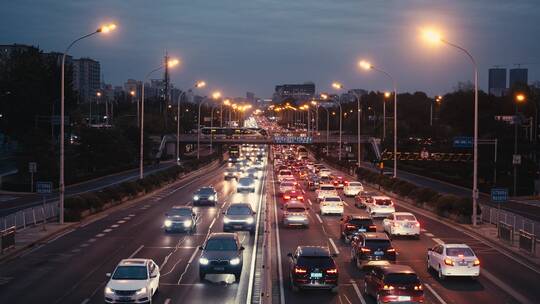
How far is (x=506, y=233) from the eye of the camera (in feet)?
117

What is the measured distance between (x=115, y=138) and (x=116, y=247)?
67513 millimetres

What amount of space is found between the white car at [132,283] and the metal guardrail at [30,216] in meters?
16.4

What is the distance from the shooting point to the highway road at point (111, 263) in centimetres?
2261

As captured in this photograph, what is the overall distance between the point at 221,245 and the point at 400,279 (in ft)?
24.9

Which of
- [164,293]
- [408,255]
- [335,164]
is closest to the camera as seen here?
[164,293]

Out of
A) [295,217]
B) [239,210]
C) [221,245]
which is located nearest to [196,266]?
[221,245]

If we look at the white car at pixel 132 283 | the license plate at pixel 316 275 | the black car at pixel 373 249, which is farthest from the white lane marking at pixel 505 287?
the white car at pixel 132 283

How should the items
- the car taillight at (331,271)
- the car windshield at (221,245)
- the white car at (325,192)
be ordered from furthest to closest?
the white car at (325,192), the car windshield at (221,245), the car taillight at (331,271)

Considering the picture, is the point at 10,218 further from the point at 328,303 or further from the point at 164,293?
the point at 328,303

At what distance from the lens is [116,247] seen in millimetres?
33156

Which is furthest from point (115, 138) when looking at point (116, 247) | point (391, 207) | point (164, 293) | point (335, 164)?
point (164, 293)

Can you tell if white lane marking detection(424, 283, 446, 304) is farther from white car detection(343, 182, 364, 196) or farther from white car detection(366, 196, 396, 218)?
white car detection(343, 182, 364, 196)

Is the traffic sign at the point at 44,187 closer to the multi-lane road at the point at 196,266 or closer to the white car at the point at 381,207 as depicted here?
the multi-lane road at the point at 196,266

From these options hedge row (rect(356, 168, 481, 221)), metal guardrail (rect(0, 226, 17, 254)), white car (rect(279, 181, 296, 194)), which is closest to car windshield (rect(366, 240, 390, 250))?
metal guardrail (rect(0, 226, 17, 254))
